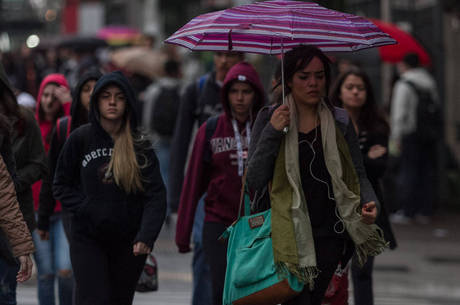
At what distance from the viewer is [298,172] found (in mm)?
5586

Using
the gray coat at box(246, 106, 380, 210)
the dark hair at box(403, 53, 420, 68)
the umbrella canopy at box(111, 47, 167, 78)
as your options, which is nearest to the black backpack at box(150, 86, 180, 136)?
the umbrella canopy at box(111, 47, 167, 78)

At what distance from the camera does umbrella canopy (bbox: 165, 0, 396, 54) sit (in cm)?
570

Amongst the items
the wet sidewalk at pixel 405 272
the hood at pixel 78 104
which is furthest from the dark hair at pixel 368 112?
the wet sidewalk at pixel 405 272

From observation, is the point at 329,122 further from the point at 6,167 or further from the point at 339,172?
the point at 6,167

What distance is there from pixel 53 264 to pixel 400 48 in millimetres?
6691

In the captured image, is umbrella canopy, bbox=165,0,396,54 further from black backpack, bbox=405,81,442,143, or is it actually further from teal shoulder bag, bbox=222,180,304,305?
black backpack, bbox=405,81,442,143

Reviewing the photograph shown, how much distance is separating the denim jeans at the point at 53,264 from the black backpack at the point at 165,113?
6.51 m

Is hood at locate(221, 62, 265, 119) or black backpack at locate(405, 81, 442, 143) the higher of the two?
hood at locate(221, 62, 265, 119)

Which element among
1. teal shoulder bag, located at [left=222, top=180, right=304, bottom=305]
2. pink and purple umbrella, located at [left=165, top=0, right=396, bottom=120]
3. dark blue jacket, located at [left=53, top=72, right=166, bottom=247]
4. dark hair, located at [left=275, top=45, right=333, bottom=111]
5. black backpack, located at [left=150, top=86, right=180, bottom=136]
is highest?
pink and purple umbrella, located at [left=165, top=0, right=396, bottom=120]

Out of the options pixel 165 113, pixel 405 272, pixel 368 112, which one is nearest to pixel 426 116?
pixel 165 113

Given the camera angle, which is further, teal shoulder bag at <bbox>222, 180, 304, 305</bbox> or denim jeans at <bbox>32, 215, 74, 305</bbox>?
denim jeans at <bbox>32, 215, 74, 305</bbox>

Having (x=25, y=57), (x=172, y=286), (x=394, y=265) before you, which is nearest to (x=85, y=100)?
(x=172, y=286)

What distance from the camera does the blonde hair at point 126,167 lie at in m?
6.22

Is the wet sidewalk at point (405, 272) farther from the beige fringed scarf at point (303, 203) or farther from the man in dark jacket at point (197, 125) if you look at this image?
the beige fringed scarf at point (303, 203)
